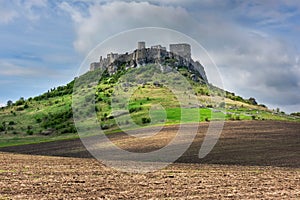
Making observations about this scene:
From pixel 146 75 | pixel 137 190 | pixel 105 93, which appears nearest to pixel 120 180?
pixel 137 190

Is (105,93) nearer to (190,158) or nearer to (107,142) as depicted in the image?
(107,142)

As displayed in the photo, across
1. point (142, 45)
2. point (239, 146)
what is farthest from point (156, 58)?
point (239, 146)

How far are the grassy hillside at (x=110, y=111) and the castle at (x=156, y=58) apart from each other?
2521 cm

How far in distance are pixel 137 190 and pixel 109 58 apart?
175 metres

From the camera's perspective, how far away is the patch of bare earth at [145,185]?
1953 cm

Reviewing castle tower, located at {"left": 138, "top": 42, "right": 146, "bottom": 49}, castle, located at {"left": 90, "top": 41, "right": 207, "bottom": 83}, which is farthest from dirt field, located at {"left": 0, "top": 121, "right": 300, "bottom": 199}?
castle tower, located at {"left": 138, "top": 42, "right": 146, "bottom": 49}

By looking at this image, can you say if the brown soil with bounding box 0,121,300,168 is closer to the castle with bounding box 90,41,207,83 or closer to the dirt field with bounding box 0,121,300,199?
the dirt field with bounding box 0,121,300,199

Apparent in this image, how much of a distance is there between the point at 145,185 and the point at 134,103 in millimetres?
90128

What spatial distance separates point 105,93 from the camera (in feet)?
421

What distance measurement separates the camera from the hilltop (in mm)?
92231

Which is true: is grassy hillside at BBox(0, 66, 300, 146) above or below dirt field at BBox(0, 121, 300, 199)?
above

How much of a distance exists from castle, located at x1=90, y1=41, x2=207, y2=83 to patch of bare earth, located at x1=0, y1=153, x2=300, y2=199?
141 m

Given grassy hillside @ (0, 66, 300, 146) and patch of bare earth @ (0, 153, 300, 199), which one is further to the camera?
grassy hillside @ (0, 66, 300, 146)

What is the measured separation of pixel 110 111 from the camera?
105 metres
